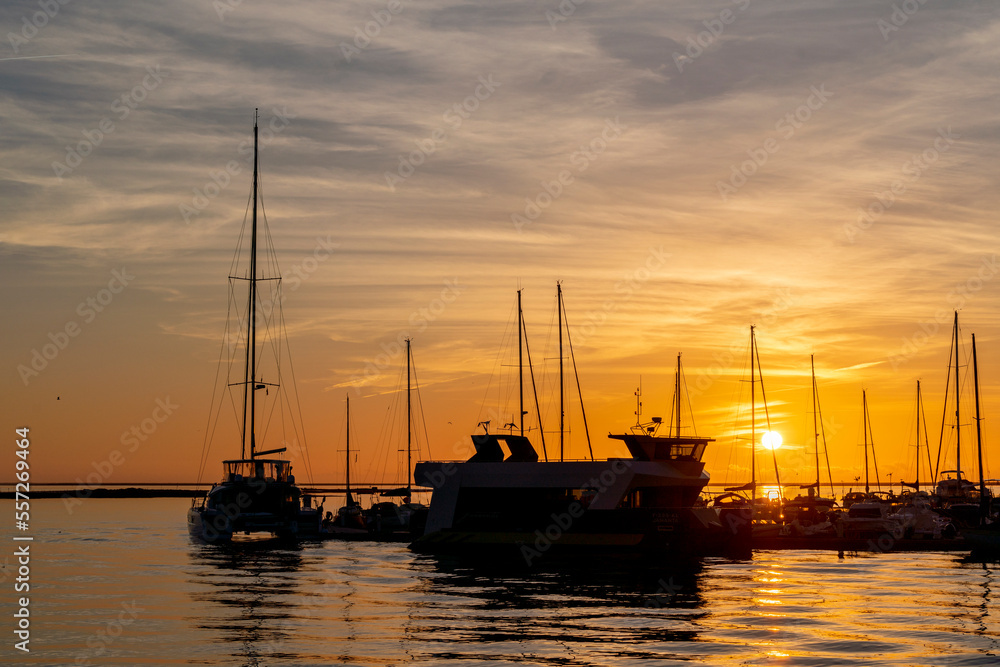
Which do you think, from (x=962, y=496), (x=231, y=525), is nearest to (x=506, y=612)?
(x=231, y=525)

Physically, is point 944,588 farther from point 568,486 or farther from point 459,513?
point 459,513

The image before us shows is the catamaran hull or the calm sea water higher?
the catamaran hull

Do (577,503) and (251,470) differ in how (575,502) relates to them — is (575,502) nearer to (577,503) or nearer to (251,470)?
(577,503)

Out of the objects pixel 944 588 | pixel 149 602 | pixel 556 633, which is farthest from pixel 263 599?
pixel 944 588

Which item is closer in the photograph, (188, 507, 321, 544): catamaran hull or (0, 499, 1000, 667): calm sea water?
(0, 499, 1000, 667): calm sea water

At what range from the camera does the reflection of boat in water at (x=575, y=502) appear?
49062mm

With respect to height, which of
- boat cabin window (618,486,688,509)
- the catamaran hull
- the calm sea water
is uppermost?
boat cabin window (618,486,688,509)

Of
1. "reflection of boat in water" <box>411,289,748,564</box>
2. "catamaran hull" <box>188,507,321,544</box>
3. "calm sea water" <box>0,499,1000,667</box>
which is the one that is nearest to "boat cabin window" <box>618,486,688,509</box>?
"reflection of boat in water" <box>411,289,748,564</box>

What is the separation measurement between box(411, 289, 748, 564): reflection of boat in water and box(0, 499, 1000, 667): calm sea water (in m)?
1.77

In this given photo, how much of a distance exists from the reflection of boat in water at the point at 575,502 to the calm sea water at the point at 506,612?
1768 millimetres

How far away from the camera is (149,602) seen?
33.5 metres

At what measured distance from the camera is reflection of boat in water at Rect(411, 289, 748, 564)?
161 feet

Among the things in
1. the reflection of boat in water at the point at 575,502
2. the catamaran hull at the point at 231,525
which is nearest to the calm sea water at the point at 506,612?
the reflection of boat in water at the point at 575,502

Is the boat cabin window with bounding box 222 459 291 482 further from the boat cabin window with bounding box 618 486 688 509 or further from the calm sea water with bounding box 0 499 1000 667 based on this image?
the boat cabin window with bounding box 618 486 688 509
